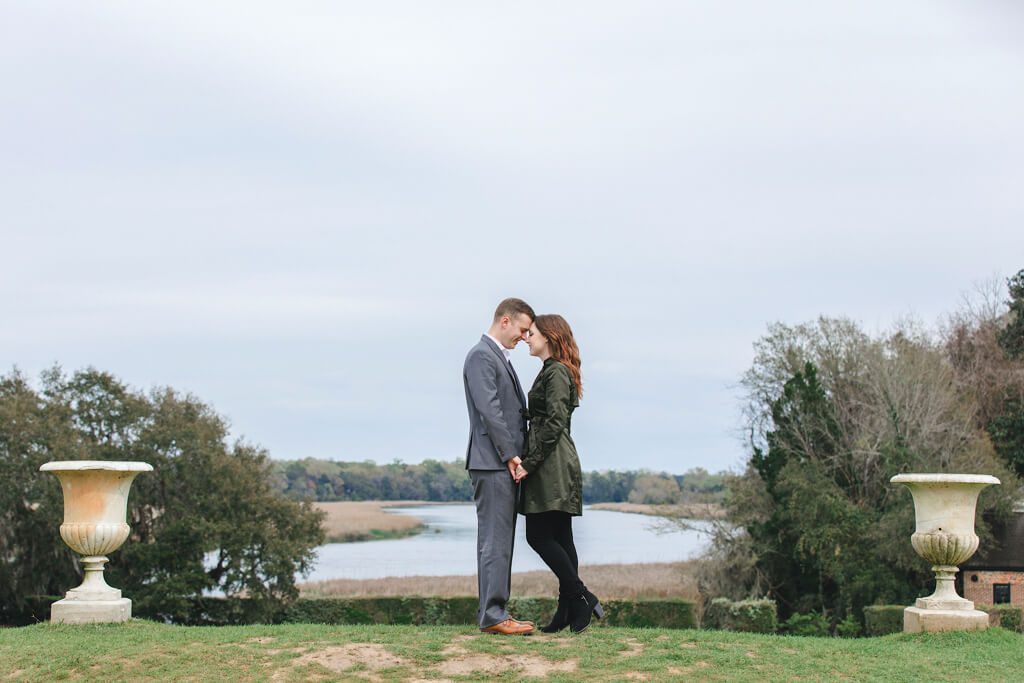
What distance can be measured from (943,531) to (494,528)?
503 cm

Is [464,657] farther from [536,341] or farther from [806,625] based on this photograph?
[806,625]

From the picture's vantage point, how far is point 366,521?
4806 centimetres

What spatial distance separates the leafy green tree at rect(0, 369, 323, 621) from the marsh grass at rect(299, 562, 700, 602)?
2.42 metres

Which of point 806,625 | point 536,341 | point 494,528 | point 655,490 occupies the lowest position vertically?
point 806,625

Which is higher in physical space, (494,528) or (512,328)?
(512,328)

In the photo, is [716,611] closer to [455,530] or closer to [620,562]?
[620,562]

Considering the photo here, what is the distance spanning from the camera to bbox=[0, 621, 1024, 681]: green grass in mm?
6914

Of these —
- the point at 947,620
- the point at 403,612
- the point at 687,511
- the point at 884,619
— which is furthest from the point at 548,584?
the point at 947,620

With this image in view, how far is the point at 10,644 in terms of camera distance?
8.05 meters

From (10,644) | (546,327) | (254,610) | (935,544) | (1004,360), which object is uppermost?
(1004,360)

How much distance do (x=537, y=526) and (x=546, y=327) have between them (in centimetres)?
153

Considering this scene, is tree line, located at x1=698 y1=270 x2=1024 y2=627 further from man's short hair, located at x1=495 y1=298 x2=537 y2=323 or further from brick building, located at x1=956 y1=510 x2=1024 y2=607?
man's short hair, located at x1=495 y1=298 x2=537 y2=323

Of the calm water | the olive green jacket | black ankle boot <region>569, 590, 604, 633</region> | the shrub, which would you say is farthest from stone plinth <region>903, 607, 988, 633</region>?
the calm water

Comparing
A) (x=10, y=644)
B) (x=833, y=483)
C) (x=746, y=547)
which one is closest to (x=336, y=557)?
(x=746, y=547)
